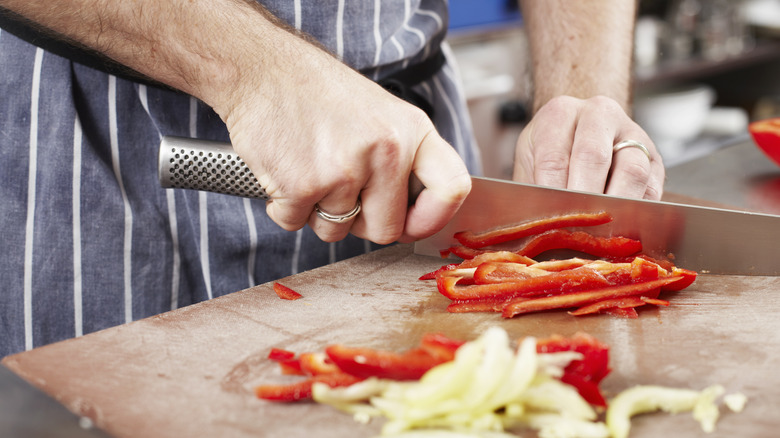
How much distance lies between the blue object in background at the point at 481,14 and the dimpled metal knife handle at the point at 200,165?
9.87 ft

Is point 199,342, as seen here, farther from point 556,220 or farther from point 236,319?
point 556,220

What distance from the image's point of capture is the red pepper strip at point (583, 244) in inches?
59.6

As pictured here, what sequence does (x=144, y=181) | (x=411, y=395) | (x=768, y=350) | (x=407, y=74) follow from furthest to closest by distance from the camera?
1. (x=407, y=74)
2. (x=144, y=181)
3. (x=768, y=350)
4. (x=411, y=395)

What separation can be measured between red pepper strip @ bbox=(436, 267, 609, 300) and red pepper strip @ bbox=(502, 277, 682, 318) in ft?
0.05

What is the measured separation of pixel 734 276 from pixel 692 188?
2.21ft

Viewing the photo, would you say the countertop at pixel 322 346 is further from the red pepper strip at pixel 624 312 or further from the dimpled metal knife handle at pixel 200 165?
the dimpled metal knife handle at pixel 200 165

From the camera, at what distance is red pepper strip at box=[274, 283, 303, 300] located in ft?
4.55

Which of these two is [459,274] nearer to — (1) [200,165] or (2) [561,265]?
(2) [561,265]

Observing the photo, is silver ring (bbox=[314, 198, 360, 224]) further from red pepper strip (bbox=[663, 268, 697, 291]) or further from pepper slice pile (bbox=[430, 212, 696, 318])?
red pepper strip (bbox=[663, 268, 697, 291])

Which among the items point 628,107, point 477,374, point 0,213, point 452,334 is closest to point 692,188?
point 628,107

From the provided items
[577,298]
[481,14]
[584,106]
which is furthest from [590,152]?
[481,14]

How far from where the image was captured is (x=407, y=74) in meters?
1.88

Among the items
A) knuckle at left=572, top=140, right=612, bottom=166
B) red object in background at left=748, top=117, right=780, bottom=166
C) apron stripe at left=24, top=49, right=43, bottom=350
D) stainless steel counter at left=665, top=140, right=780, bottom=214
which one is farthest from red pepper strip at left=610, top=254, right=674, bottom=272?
apron stripe at left=24, top=49, right=43, bottom=350

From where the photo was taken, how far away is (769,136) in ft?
6.99
